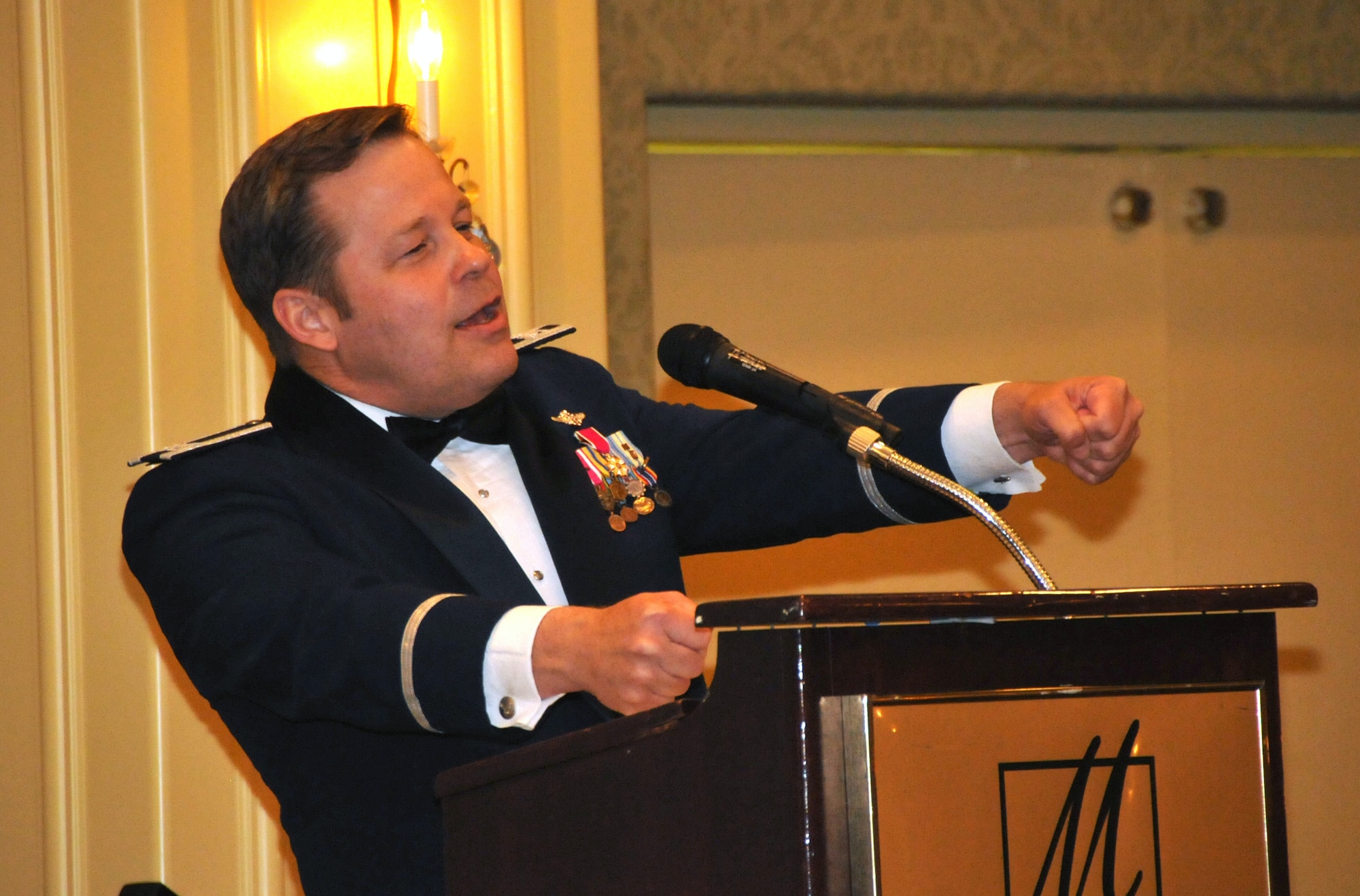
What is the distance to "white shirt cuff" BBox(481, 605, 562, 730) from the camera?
0.93 m

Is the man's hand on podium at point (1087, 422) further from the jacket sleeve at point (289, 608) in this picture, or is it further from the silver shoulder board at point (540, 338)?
the silver shoulder board at point (540, 338)

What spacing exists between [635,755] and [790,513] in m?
0.69

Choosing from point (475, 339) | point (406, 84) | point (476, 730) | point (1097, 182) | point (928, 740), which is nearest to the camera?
point (928, 740)

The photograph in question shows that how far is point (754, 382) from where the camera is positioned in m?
1.16

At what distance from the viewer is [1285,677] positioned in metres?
2.85

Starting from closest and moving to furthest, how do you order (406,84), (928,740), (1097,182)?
(928,740) < (406,84) < (1097,182)

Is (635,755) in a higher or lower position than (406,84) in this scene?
lower

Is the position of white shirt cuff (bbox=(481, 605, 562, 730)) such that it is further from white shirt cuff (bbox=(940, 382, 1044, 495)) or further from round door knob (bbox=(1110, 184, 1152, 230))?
round door knob (bbox=(1110, 184, 1152, 230))

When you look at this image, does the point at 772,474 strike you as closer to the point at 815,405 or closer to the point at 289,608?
the point at 815,405

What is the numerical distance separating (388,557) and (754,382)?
387mm

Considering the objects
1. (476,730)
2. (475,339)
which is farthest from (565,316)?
(476,730)

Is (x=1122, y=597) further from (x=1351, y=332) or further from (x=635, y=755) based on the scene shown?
(x=1351, y=332)

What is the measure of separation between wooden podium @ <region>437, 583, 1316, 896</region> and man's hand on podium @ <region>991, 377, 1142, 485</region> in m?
0.26

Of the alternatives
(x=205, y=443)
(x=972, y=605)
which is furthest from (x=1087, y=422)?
(x=205, y=443)
